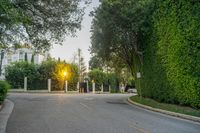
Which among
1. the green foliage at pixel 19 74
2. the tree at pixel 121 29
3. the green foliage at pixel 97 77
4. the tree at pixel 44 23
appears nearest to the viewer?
the tree at pixel 44 23

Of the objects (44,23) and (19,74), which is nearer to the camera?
(44,23)

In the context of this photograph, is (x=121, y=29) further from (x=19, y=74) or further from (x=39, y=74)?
(x=19, y=74)

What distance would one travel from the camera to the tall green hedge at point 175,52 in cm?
1908

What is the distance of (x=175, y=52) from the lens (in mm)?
21250

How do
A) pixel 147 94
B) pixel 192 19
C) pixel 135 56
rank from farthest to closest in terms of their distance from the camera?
1. pixel 135 56
2. pixel 147 94
3. pixel 192 19

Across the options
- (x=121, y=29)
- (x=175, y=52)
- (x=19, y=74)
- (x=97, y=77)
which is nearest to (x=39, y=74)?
(x=19, y=74)

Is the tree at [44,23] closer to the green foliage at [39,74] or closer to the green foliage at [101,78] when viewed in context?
the green foliage at [39,74]

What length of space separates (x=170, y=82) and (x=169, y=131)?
11.5 m

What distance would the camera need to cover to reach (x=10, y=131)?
425 inches

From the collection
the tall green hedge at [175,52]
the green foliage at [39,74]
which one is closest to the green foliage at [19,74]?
the green foliage at [39,74]

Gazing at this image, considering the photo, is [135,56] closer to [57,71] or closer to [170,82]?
[170,82]

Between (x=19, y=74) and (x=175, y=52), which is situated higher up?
(x=19, y=74)

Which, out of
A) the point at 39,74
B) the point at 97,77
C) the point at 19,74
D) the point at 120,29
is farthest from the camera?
the point at 97,77

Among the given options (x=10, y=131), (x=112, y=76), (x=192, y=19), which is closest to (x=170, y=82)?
(x=192, y=19)
